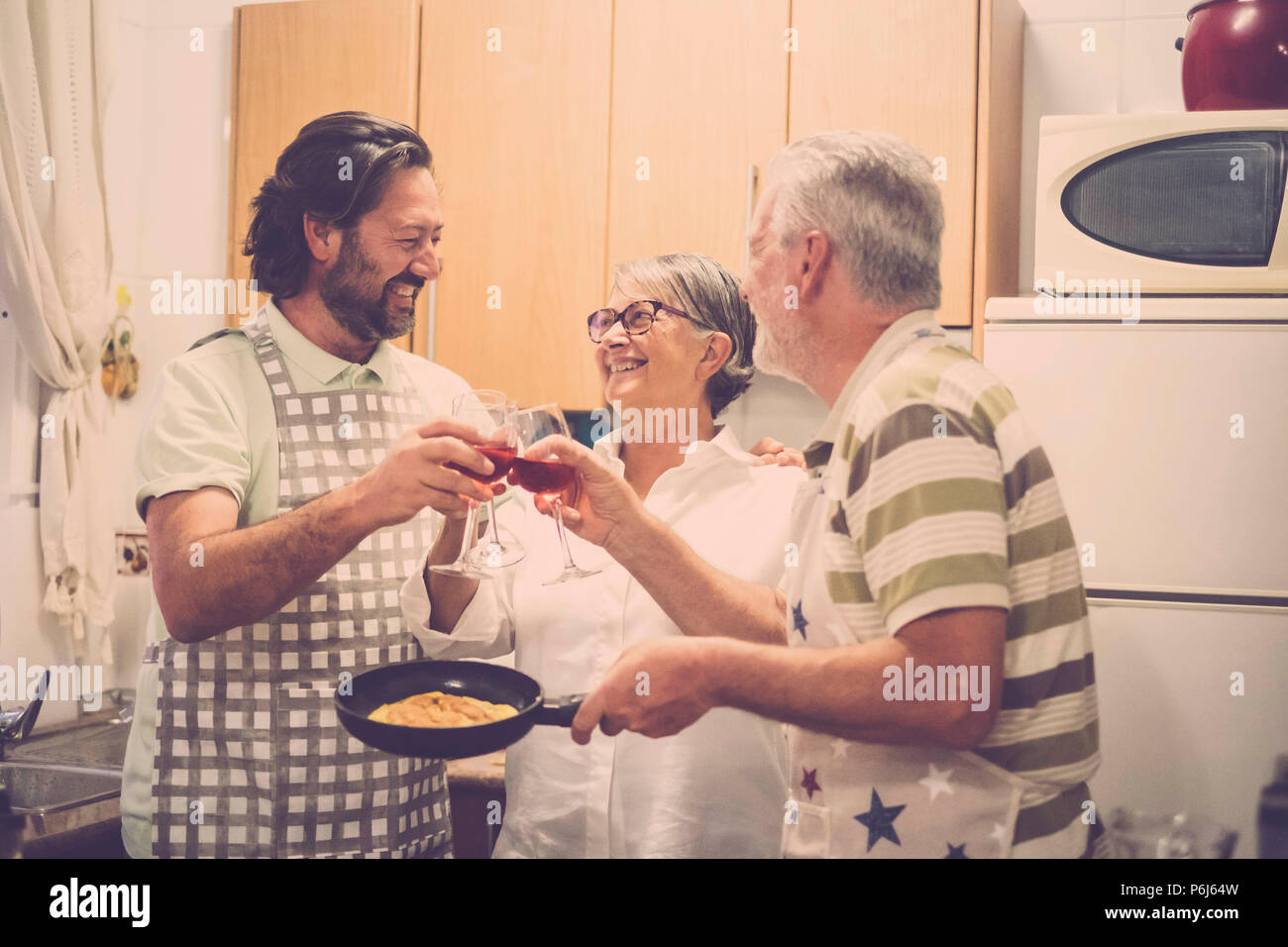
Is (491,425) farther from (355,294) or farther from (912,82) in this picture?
(912,82)

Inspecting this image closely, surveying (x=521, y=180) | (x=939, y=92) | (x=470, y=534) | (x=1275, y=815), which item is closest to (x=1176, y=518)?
(x=1275, y=815)

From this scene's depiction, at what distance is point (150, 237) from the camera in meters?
1.62

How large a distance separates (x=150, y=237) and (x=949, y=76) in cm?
122

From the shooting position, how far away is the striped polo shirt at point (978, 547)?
72 centimetres

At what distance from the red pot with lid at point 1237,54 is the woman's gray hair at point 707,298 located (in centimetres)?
65

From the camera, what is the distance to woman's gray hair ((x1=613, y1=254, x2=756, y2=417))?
1093 millimetres

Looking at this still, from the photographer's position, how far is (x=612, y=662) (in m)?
1.06

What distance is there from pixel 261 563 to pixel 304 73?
1.05 m

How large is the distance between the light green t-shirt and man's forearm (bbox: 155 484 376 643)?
0.05 m

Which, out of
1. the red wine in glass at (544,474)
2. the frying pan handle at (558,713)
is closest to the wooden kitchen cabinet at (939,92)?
the red wine in glass at (544,474)

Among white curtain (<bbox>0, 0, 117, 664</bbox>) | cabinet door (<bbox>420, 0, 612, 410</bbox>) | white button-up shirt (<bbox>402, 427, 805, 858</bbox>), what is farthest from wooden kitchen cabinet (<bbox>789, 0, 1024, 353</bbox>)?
white curtain (<bbox>0, 0, 117, 664</bbox>)

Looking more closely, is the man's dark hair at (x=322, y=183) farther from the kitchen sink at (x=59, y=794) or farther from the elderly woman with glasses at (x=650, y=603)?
the kitchen sink at (x=59, y=794)

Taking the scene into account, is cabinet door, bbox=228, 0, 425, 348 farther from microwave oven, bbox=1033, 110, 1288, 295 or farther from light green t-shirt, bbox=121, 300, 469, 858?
microwave oven, bbox=1033, 110, 1288, 295
